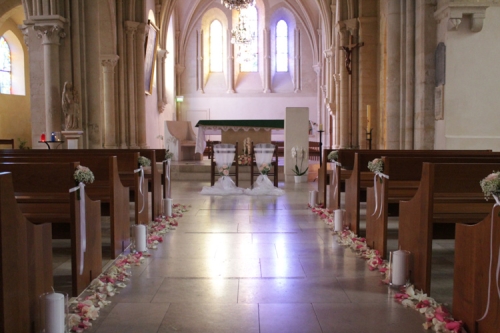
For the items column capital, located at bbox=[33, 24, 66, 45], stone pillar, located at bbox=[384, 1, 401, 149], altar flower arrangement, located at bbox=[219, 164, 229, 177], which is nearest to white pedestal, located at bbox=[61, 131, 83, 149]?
column capital, located at bbox=[33, 24, 66, 45]

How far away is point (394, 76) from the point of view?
10.3m

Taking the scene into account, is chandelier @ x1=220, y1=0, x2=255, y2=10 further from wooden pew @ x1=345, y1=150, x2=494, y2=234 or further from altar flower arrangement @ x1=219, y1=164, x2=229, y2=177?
wooden pew @ x1=345, y1=150, x2=494, y2=234

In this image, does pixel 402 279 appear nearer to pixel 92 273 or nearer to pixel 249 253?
pixel 249 253

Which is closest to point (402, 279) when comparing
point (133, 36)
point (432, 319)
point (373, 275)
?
point (373, 275)

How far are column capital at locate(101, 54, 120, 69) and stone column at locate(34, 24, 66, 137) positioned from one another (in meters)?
4.08

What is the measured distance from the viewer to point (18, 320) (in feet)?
8.64

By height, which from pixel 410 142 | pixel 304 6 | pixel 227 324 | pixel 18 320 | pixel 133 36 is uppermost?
pixel 304 6

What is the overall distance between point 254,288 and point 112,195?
1.71 meters

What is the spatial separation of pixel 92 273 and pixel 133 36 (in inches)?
527

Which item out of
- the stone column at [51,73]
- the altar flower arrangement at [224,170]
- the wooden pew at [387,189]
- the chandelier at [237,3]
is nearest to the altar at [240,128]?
the altar flower arrangement at [224,170]

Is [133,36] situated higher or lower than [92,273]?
higher

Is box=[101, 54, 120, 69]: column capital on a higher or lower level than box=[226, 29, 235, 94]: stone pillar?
lower

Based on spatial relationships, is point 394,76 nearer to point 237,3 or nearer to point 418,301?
point 237,3

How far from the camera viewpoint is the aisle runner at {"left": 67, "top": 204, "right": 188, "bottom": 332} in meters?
3.09
